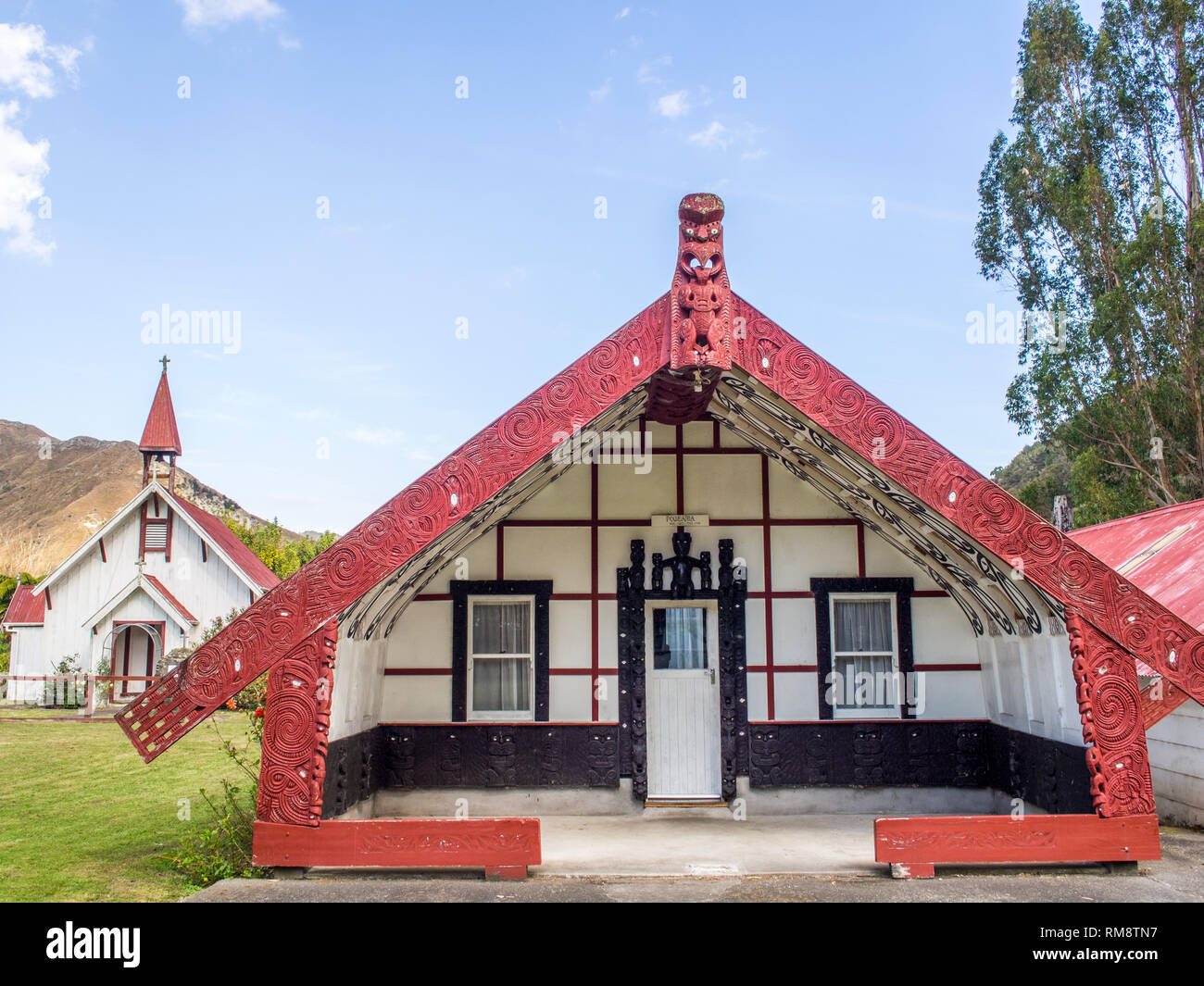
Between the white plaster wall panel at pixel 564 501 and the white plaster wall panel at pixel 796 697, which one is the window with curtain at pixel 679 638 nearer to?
the white plaster wall panel at pixel 796 697

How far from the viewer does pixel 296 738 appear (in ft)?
21.3

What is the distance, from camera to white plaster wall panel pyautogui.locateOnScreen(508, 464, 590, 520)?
987cm

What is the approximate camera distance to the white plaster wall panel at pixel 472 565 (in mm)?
9789

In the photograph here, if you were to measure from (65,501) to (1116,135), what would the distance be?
89640 millimetres

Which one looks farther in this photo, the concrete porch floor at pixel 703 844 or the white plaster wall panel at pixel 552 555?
the white plaster wall panel at pixel 552 555

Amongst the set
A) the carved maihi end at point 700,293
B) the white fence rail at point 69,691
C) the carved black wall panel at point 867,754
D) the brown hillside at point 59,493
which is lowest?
the white fence rail at point 69,691

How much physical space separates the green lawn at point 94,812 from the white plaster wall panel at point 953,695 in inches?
280

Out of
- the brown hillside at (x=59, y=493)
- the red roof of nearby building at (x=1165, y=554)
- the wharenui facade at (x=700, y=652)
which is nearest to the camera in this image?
the wharenui facade at (x=700, y=652)

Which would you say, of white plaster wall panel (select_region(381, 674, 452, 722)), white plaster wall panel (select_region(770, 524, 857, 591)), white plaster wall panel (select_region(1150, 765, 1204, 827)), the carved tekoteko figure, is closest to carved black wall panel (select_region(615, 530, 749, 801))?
the carved tekoteko figure

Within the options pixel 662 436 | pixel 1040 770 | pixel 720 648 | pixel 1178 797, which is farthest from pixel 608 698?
pixel 1178 797

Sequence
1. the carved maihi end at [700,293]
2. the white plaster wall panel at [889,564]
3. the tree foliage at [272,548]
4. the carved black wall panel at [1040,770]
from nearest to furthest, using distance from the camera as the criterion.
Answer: the carved maihi end at [700,293]
the carved black wall panel at [1040,770]
the white plaster wall panel at [889,564]
the tree foliage at [272,548]

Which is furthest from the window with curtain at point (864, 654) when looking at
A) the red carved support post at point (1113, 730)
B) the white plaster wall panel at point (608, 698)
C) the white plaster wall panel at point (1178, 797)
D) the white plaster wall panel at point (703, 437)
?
the red carved support post at point (1113, 730)

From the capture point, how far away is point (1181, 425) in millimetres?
23391
